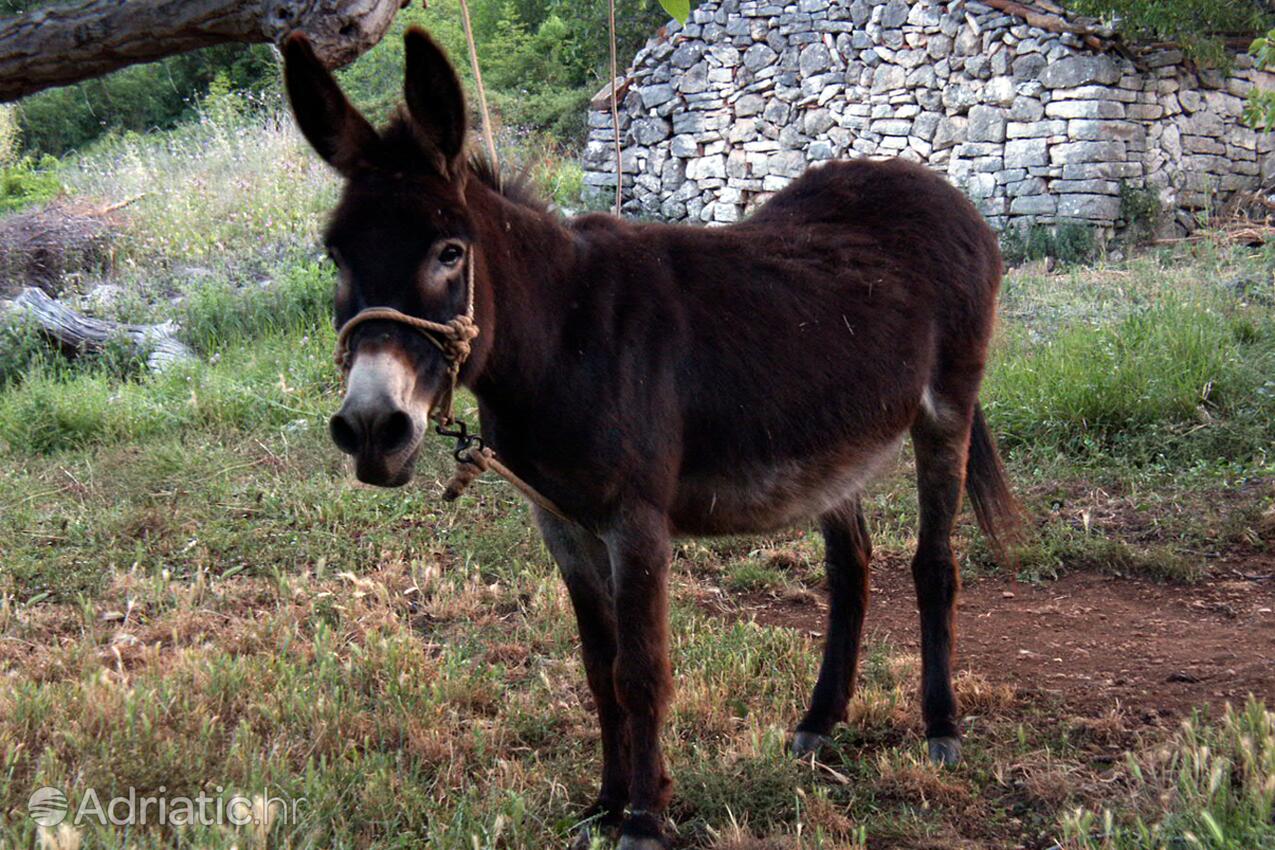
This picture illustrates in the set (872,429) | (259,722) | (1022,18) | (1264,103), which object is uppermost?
(1022,18)

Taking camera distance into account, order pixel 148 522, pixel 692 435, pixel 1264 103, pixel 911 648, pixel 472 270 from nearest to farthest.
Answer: pixel 472 270, pixel 692 435, pixel 911 648, pixel 148 522, pixel 1264 103

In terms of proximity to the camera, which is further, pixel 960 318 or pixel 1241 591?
pixel 1241 591

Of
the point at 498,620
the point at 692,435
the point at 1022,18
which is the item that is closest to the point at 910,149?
the point at 1022,18

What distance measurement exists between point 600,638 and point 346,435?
118 cm

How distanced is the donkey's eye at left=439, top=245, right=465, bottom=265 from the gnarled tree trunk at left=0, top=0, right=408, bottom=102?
75 centimetres

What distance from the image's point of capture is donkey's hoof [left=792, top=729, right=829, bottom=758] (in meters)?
3.63

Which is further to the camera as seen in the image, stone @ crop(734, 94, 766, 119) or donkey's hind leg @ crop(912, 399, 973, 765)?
stone @ crop(734, 94, 766, 119)

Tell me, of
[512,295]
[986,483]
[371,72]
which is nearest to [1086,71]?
[986,483]

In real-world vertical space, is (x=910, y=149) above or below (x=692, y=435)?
above

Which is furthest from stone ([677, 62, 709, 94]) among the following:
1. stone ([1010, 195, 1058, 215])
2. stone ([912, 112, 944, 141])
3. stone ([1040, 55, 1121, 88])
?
stone ([1040, 55, 1121, 88])

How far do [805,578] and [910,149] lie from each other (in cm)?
1015

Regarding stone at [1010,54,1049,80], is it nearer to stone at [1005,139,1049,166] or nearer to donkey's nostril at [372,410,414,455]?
stone at [1005,139,1049,166]

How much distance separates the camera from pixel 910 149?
1409 centimetres

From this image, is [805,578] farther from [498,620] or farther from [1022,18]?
[1022,18]
